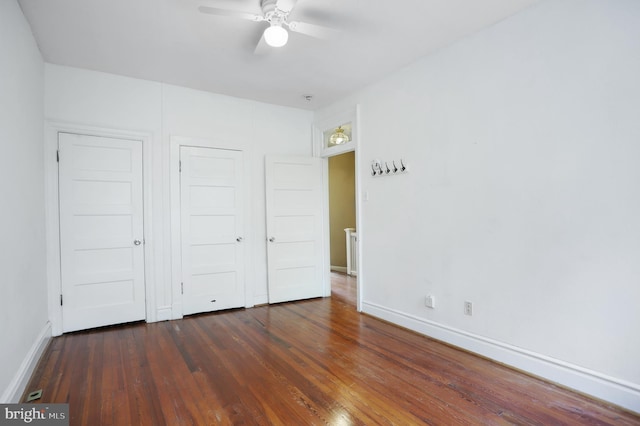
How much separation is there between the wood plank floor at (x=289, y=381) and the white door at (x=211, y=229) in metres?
0.65

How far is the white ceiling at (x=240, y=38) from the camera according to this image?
243cm

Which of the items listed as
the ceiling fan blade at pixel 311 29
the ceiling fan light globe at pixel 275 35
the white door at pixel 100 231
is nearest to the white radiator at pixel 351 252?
Answer: the white door at pixel 100 231

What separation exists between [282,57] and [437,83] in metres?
1.53

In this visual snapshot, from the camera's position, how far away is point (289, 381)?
7.65 feet

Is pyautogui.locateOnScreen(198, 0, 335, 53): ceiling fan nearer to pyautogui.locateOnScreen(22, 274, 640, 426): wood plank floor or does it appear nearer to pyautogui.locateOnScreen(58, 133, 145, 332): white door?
pyautogui.locateOnScreen(58, 133, 145, 332): white door

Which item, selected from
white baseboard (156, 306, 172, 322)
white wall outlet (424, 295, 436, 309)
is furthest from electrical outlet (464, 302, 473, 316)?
white baseboard (156, 306, 172, 322)

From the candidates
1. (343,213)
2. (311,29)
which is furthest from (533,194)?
(343,213)

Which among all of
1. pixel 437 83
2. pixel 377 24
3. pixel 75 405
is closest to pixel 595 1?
pixel 437 83

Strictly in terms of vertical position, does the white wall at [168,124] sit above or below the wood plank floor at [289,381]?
above

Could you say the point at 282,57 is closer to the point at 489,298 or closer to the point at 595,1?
the point at 595,1

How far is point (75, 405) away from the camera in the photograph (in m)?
2.04

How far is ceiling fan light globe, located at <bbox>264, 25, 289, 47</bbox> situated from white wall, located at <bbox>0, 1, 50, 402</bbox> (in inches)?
62.8

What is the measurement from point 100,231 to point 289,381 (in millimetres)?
2652

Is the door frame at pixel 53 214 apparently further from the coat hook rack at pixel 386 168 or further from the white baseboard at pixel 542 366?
the white baseboard at pixel 542 366
